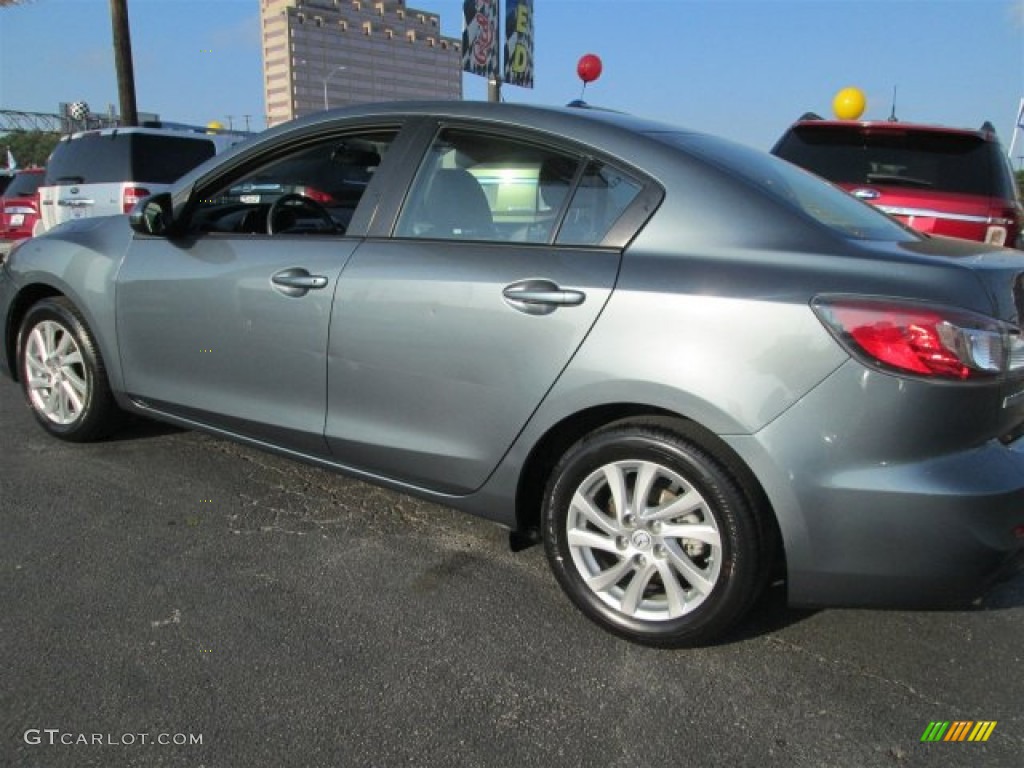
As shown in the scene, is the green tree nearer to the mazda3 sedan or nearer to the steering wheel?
the steering wheel

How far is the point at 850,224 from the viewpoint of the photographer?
2.50 metres

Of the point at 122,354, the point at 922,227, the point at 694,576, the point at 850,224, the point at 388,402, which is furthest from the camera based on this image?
the point at 922,227

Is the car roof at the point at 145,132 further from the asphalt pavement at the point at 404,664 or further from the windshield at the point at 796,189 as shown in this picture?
the windshield at the point at 796,189

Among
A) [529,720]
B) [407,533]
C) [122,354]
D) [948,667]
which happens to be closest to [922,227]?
[948,667]

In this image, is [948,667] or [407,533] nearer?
[948,667]

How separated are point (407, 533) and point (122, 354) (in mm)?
1545

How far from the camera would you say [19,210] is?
12.0 meters

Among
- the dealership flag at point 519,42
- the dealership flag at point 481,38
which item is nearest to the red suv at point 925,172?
the dealership flag at point 481,38

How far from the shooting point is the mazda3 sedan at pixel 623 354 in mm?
1990

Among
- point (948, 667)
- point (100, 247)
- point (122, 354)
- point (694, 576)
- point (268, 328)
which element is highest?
point (100, 247)

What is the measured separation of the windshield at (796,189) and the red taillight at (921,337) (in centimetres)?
36

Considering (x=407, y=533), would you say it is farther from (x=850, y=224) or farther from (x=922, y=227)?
(x=922, y=227)

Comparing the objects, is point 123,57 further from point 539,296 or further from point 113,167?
point 539,296

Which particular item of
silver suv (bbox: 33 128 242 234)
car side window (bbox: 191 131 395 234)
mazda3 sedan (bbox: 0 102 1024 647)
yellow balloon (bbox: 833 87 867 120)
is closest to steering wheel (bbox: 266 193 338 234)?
car side window (bbox: 191 131 395 234)
